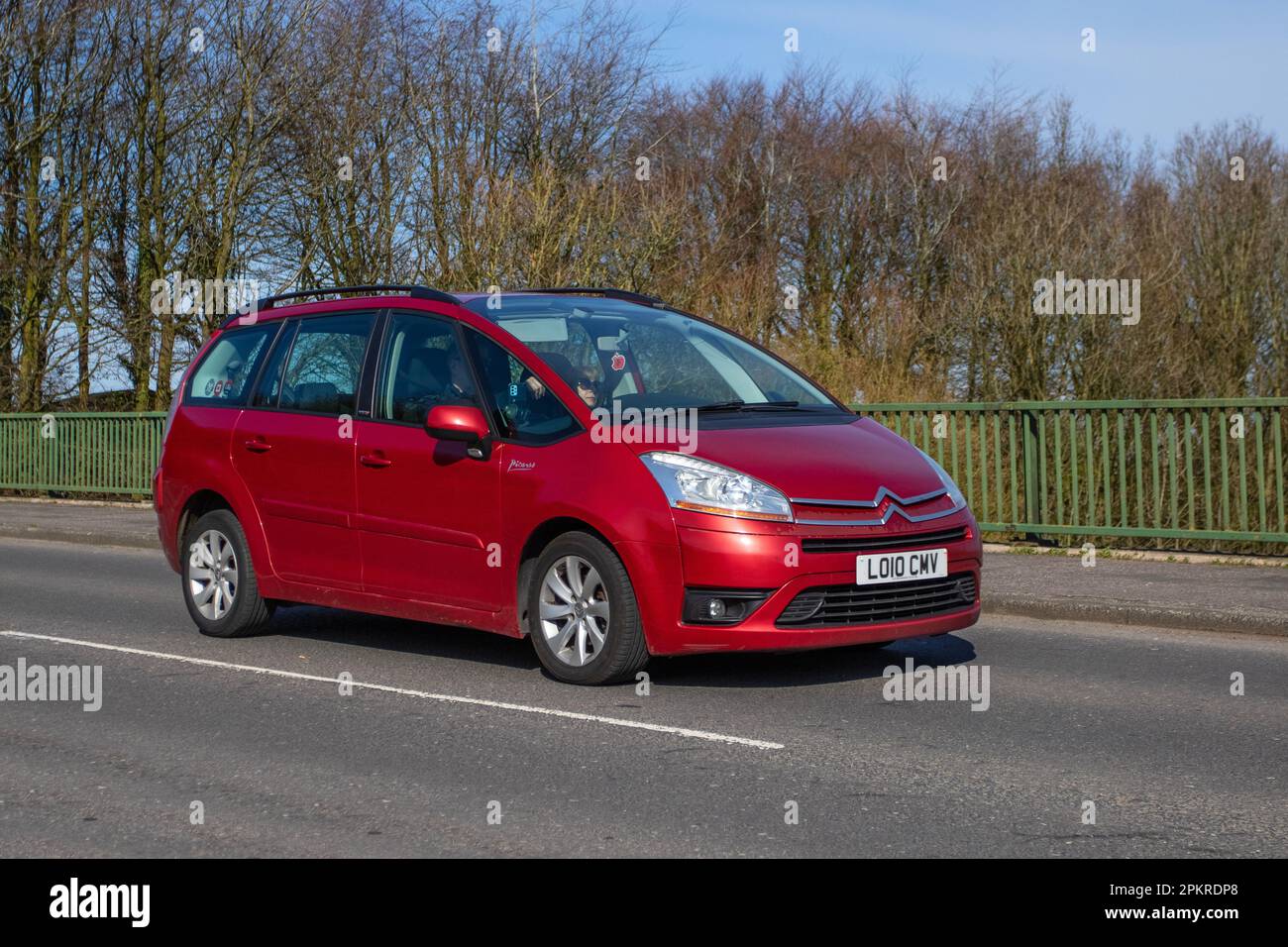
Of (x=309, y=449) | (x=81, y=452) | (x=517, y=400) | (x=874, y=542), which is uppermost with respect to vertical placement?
(x=517, y=400)

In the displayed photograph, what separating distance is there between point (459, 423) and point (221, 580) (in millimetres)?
2775

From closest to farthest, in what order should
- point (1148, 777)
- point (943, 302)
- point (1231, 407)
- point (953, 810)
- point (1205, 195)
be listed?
point (953, 810) < point (1148, 777) < point (1231, 407) < point (943, 302) < point (1205, 195)

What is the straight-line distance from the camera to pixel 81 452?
25.7 meters

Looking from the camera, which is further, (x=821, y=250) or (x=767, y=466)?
(x=821, y=250)

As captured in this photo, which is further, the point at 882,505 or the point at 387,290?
the point at 387,290

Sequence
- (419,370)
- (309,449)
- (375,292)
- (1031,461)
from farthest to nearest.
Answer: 1. (1031,461)
2. (375,292)
3. (309,449)
4. (419,370)

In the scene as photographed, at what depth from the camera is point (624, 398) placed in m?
8.25

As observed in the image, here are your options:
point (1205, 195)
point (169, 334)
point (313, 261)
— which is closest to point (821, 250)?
point (1205, 195)

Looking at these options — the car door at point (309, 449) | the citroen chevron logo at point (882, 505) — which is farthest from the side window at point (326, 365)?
the citroen chevron logo at point (882, 505)

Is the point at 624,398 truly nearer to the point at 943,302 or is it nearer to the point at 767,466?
the point at 767,466

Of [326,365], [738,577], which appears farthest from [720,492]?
[326,365]

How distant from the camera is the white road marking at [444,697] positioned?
22.8 feet

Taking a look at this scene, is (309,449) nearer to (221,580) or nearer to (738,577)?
(221,580)

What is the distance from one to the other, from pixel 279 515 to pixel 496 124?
86.4 ft
